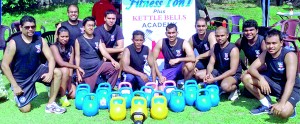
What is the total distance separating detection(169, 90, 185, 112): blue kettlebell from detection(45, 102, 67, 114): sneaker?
1637 mm

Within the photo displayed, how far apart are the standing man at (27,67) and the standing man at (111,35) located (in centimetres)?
144

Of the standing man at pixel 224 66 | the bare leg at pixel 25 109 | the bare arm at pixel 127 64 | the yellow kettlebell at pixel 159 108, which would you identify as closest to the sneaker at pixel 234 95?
the standing man at pixel 224 66

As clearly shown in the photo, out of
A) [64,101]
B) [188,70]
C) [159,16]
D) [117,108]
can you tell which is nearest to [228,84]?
[188,70]

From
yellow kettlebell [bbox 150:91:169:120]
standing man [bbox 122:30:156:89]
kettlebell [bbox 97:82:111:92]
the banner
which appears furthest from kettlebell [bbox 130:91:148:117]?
the banner

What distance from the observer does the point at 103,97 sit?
21.0 feet

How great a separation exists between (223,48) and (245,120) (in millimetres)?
1392

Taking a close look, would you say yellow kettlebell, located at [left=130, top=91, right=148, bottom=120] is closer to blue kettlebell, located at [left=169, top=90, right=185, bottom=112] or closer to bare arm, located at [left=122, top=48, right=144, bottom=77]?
blue kettlebell, located at [left=169, top=90, right=185, bottom=112]

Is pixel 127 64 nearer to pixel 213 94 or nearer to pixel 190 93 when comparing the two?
pixel 190 93

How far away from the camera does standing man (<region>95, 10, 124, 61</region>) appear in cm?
763

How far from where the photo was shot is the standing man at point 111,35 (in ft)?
25.0

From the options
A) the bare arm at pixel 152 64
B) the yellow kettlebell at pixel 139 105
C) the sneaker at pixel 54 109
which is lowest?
the sneaker at pixel 54 109

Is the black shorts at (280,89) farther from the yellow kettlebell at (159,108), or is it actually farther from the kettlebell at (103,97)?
the kettlebell at (103,97)

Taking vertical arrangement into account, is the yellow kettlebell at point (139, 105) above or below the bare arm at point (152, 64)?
below

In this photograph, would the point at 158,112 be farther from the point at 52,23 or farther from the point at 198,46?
the point at 52,23
